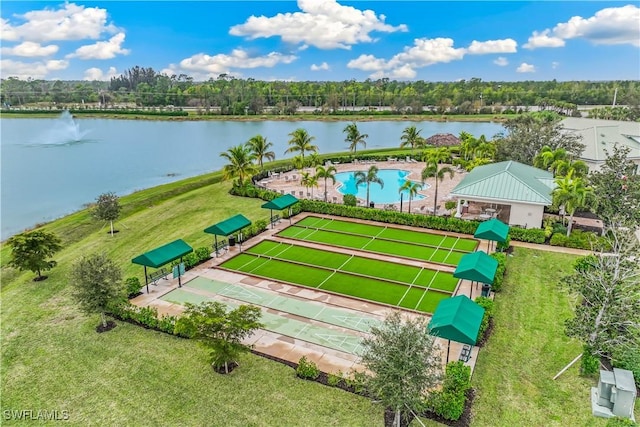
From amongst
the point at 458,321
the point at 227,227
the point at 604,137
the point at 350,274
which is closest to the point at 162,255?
the point at 227,227

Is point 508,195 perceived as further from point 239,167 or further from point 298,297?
point 239,167

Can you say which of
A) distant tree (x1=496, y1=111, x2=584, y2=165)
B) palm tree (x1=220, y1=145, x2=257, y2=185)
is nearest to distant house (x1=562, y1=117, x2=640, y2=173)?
distant tree (x1=496, y1=111, x2=584, y2=165)

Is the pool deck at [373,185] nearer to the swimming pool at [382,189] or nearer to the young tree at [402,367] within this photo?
the swimming pool at [382,189]

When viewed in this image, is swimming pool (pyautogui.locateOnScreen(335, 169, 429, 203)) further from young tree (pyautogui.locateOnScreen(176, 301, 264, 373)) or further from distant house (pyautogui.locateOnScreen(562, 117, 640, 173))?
young tree (pyautogui.locateOnScreen(176, 301, 264, 373))

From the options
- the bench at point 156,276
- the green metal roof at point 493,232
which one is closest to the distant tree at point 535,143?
the green metal roof at point 493,232

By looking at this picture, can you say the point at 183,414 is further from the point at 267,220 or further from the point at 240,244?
the point at 267,220
